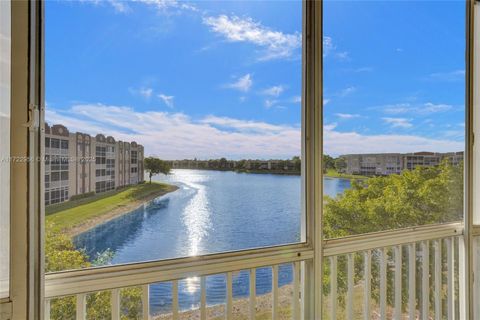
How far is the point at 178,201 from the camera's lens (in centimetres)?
136

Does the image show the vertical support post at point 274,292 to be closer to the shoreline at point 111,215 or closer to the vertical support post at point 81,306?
the shoreline at point 111,215

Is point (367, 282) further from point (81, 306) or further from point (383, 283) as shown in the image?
point (81, 306)

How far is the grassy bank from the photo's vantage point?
1.13 meters

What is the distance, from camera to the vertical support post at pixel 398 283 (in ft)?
5.89

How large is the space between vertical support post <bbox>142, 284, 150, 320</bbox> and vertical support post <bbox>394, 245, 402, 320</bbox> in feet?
4.70

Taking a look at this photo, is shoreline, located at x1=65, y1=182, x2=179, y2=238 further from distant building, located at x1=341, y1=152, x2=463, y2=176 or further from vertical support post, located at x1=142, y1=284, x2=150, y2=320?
distant building, located at x1=341, y1=152, x2=463, y2=176

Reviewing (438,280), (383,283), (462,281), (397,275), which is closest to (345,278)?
(383,283)

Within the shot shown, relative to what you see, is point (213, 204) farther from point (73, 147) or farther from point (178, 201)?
point (73, 147)

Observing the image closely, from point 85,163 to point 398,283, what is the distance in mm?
1830

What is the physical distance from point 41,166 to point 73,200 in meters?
0.19

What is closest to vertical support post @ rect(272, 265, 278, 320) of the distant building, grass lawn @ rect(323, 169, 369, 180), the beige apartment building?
grass lawn @ rect(323, 169, 369, 180)

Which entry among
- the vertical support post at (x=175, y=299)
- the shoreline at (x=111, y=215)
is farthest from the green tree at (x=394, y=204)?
the shoreline at (x=111, y=215)

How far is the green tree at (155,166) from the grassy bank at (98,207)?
0.18 feet

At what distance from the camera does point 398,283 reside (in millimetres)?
1799
